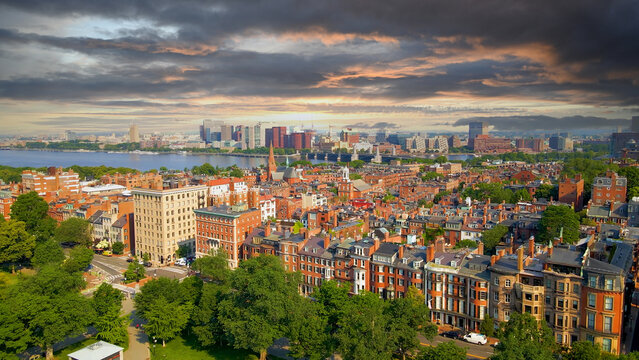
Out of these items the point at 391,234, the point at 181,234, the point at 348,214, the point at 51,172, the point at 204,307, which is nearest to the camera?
the point at 204,307

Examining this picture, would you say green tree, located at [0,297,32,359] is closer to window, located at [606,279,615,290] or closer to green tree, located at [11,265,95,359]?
green tree, located at [11,265,95,359]

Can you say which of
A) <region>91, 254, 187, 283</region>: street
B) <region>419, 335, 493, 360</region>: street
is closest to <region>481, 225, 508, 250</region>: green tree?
<region>419, 335, 493, 360</region>: street

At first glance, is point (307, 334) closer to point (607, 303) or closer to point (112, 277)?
point (607, 303)

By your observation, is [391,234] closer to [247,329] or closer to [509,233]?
[509,233]

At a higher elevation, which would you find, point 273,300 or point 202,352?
point 273,300

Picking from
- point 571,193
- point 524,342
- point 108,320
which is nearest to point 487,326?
point 524,342

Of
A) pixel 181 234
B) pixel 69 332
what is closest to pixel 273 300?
pixel 69 332
